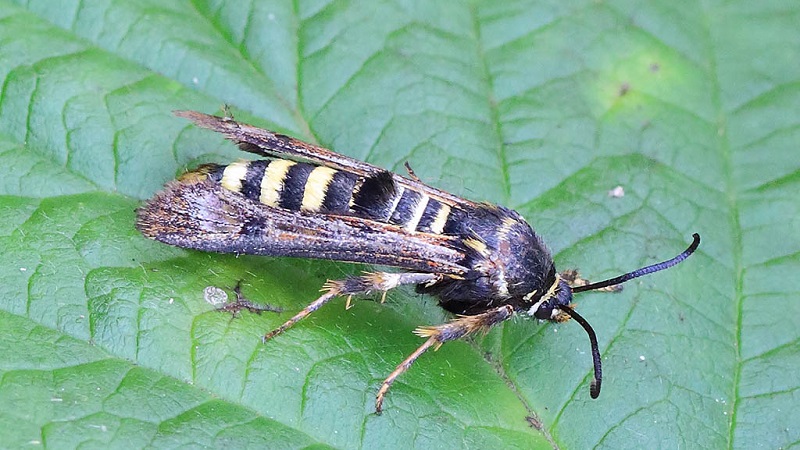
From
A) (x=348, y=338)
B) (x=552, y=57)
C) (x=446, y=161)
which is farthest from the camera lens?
(x=552, y=57)

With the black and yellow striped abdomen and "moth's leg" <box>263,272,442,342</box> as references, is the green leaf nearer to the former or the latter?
"moth's leg" <box>263,272,442,342</box>

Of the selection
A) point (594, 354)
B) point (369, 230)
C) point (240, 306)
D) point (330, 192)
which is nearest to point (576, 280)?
point (594, 354)

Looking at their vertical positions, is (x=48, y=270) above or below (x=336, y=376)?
above

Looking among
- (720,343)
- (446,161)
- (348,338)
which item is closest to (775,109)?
(720,343)

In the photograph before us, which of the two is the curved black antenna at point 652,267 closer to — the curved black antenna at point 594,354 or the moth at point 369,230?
the moth at point 369,230

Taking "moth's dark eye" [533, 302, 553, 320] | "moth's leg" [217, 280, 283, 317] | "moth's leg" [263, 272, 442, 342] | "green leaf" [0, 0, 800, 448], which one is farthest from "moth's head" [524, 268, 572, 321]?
"moth's leg" [217, 280, 283, 317]

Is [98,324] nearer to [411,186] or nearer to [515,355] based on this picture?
[411,186]

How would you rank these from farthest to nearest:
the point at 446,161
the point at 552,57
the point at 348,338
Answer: the point at 552,57 < the point at 446,161 < the point at 348,338
